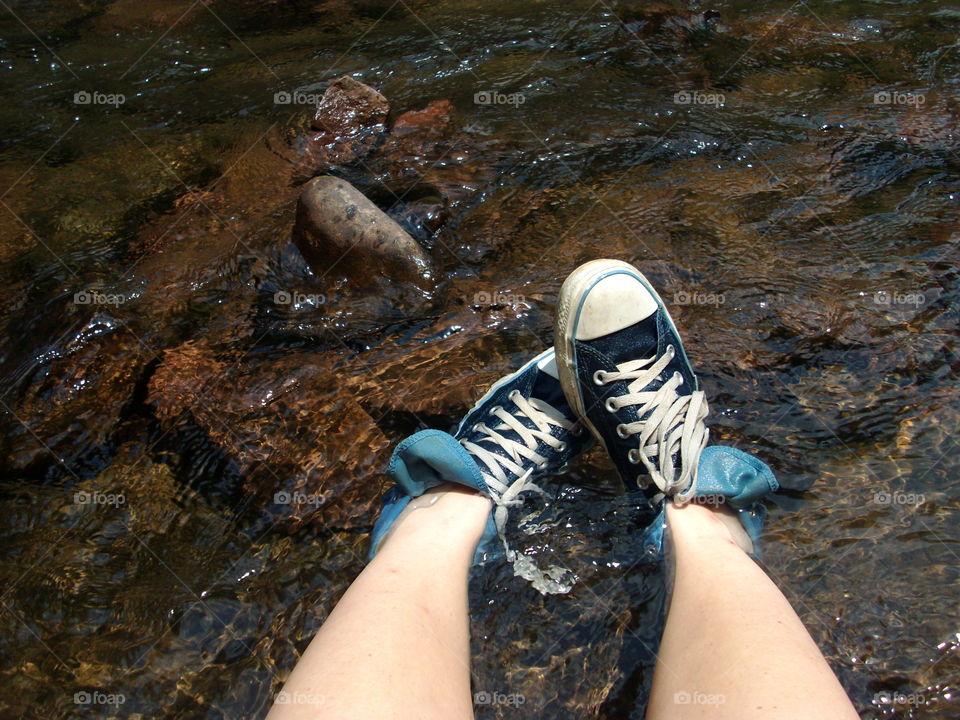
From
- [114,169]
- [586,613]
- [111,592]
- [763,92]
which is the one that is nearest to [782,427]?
[586,613]

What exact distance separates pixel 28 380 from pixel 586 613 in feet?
7.81

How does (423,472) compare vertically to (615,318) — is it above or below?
below

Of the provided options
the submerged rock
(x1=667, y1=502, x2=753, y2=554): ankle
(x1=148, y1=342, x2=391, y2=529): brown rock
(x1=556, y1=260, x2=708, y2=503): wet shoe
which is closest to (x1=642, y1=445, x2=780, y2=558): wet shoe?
(x1=667, y1=502, x2=753, y2=554): ankle

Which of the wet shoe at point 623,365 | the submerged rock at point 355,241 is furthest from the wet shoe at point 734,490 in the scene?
the submerged rock at point 355,241

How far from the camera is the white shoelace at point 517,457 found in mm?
2057

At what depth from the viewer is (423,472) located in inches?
82.2

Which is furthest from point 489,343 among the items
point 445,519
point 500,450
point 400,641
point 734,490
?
point 400,641

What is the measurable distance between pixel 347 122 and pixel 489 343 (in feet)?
7.16

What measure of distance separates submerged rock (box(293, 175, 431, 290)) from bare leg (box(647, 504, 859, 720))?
1737 millimetres

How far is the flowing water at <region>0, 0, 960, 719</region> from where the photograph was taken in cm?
193

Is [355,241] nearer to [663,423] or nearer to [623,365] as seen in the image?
[623,365]

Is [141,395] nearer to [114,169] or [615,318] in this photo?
[615,318]

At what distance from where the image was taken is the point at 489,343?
275 centimetres

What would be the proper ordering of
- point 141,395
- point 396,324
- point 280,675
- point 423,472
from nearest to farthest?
point 280,675 < point 423,472 < point 141,395 < point 396,324
